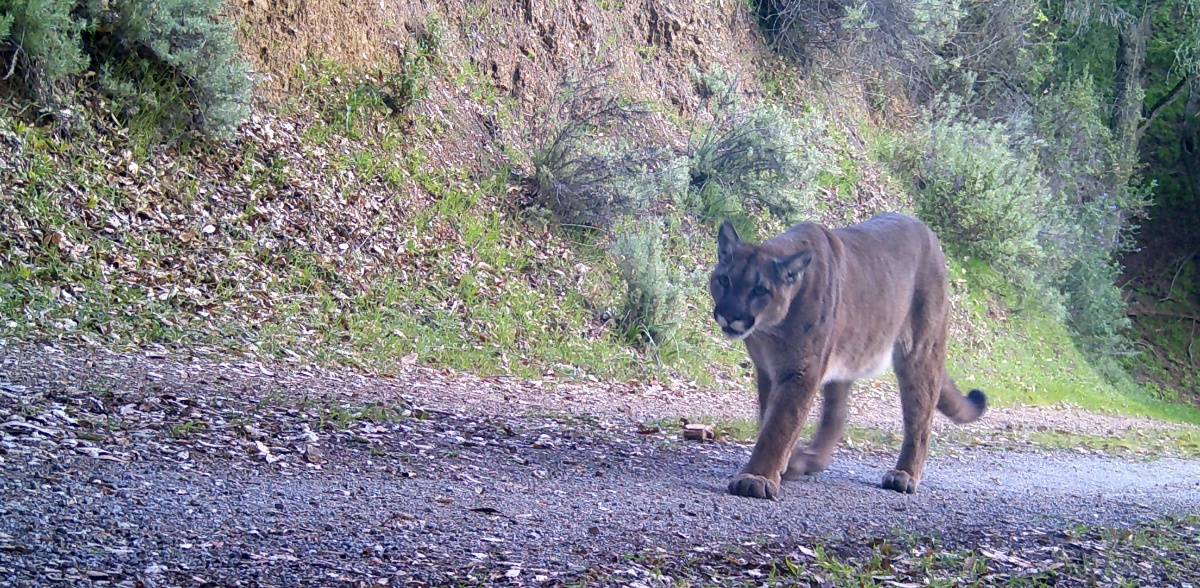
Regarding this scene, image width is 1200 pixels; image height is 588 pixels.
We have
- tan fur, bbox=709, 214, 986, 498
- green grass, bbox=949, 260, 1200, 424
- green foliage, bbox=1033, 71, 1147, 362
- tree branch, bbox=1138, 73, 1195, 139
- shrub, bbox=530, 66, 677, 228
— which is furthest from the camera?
tree branch, bbox=1138, 73, 1195, 139

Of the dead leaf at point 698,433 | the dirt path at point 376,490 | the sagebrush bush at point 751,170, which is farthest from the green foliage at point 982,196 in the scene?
the dead leaf at point 698,433

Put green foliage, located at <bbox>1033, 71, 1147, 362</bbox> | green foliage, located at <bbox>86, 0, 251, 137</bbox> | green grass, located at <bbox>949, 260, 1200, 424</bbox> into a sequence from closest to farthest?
1. green foliage, located at <bbox>86, 0, 251, 137</bbox>
2. green grass, located at <bbox>949, 260, 1200, 424</bbox>
3. green foliage, located at <bbox>1033, 71, 1147, 362</bbox>

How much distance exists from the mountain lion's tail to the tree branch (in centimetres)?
1844

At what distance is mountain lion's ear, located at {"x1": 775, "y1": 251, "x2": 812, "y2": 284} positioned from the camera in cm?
639

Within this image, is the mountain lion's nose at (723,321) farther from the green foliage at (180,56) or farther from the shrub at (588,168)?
the shrub at (588,168)

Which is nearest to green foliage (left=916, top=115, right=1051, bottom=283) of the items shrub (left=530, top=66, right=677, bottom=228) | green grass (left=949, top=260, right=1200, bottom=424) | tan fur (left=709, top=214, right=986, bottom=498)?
green grass (left=949, top=260, right=1200, bottom=424)

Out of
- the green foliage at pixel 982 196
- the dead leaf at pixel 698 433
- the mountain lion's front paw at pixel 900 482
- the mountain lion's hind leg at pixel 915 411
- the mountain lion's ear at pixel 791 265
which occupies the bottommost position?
the dead leaf at pixel 698 433

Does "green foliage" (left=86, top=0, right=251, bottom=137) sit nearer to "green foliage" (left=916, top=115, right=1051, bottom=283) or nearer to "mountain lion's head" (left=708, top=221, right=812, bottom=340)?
"mountain lion's head" (left=708, top=221, right=812, bottom=340)

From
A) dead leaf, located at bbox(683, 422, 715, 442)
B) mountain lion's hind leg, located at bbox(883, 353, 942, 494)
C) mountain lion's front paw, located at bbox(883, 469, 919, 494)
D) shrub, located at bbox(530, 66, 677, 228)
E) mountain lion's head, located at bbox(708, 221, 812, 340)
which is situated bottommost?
dead leaf, located at bbox(683, 422, 715, 442)

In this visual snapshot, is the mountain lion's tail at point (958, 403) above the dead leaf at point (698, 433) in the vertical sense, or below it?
above

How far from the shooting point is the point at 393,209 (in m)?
11.2

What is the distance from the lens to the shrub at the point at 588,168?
1287 cm

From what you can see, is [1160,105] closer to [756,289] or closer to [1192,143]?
[1192,143]

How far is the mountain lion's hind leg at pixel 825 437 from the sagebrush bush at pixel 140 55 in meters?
6.04
